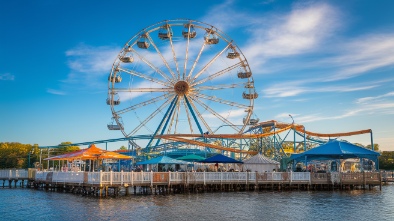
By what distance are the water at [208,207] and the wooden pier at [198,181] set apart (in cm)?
146

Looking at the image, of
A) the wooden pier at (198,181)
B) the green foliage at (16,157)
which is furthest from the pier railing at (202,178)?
the green foliage at (16,157)

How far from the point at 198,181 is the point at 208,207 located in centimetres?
911

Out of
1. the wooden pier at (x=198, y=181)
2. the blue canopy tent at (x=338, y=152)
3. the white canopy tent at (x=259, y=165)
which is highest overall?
the blue canopy tent at (x=338, y=152)

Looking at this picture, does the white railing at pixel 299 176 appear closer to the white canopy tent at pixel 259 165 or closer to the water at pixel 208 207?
the white canopy tent at pixel 259 165

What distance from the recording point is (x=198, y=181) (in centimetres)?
3575

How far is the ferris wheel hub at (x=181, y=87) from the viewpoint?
163 ft

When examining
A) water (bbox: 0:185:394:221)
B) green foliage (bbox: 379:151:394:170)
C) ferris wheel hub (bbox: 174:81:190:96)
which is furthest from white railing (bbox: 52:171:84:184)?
green foliage (bbox: 379:151:394:170)

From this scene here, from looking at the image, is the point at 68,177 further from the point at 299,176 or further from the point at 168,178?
the point at 299,176

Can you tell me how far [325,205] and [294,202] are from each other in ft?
7.15

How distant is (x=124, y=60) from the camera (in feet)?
164

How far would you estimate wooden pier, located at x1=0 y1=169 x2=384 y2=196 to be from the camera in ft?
108

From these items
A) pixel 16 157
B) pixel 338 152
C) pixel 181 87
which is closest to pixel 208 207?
pixel 338 152

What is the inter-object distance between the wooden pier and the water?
4.80ft

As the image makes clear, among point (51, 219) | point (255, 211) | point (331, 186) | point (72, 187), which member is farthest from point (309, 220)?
point (72, 187)
